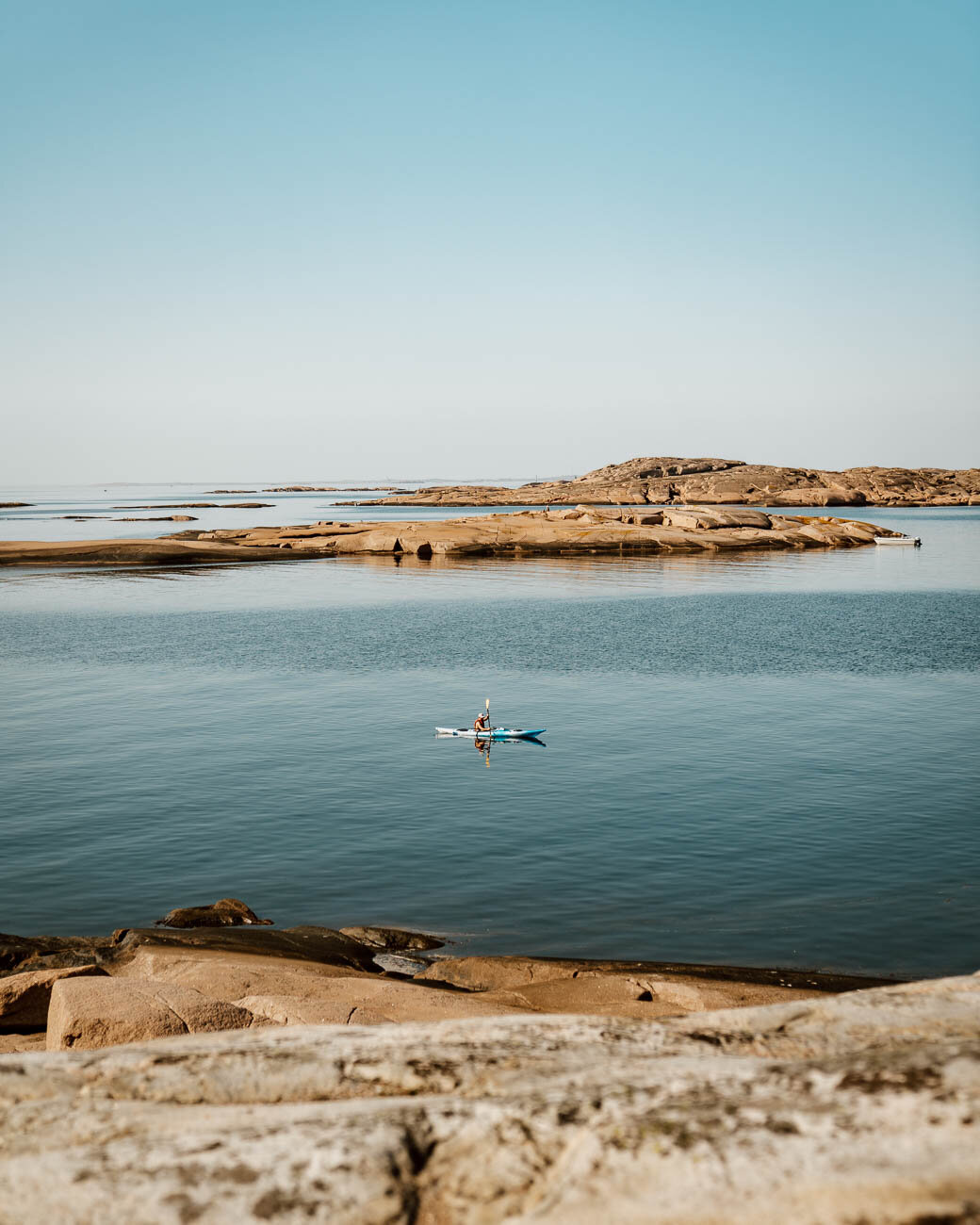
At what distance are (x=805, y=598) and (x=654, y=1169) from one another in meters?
70.9

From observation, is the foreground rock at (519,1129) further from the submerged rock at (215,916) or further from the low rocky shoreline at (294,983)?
the submerged rock at (215,916)

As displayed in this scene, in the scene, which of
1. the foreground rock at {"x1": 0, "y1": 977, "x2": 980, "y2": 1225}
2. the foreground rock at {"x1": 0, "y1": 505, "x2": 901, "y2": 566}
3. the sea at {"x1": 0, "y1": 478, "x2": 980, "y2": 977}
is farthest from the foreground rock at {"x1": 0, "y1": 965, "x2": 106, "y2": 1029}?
the foreground rock at {"x1": 0, "y1": 505, "x2": 901, "y2": 566}

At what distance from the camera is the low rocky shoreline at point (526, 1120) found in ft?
13.8

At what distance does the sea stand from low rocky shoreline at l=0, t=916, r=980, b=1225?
11365 millimetres

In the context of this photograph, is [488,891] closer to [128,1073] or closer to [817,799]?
[817,799]

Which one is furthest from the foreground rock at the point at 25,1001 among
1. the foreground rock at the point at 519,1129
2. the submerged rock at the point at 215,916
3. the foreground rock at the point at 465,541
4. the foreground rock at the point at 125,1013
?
the foreground rock at the point at 465,541

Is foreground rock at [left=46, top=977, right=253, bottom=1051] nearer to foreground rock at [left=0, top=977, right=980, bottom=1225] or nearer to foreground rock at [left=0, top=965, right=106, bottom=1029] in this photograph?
foreground rock at [left=0, top=965, right=106, bottom=1029]

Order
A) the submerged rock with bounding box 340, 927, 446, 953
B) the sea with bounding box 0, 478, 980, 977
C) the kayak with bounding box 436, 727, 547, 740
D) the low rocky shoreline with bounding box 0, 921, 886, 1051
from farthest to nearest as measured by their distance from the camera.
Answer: the kayak with bounding box 436, 727, 547, 740
the sea with bounding box 0, 478, 980, 977
the submerged rock with bounding box 340, 927, 446, 953
the low rocky shoreline with bounding box 0, 921, 886, 1051

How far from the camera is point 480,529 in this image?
10994 cm

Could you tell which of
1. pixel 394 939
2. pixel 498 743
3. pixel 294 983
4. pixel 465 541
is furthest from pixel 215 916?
pixel 465 541

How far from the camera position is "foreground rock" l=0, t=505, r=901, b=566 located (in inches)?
3957

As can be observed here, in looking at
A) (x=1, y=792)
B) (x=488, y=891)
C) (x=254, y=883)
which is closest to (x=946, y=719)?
(x=488, y=891)

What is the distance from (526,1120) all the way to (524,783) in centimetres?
2295

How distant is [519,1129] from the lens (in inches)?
184
